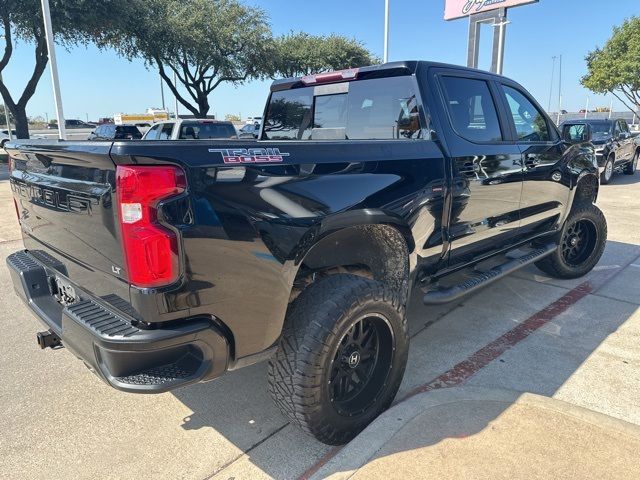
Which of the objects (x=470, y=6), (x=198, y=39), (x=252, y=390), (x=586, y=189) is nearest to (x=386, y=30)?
(x=470, y=6)

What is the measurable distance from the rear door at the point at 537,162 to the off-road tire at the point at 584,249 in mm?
397

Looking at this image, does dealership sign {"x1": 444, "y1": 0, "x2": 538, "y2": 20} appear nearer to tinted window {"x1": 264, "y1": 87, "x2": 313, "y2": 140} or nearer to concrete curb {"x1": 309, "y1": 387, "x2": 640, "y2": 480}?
tinted window {"x1": 264, "y1": 87, "x2": 313, "y2": 140}

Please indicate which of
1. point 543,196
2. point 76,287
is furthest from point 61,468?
point 543,196

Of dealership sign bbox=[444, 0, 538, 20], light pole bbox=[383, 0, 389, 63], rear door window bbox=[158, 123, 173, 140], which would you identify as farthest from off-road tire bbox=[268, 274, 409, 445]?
light pole bbox=[383, 0, 389, 63]

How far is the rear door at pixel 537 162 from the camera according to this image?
13.1 feet

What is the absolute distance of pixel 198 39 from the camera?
910 inches

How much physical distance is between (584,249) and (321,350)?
4.18 m

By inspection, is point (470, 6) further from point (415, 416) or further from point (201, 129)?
point (415, 416)

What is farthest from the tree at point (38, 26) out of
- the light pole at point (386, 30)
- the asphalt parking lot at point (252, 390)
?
the asphalt parking lot at point (252, 390)

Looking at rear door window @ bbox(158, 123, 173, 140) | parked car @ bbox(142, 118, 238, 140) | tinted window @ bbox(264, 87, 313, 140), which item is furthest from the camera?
rear door window @ bbox(158, 123, 173, 140)

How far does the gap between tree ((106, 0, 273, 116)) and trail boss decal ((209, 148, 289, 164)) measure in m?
20.8

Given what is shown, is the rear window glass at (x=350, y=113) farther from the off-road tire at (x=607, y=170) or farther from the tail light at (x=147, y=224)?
the off-road tire at (x=607, y=170)

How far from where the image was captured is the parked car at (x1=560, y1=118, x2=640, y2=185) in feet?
41.2

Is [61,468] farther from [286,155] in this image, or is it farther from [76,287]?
[286,155]
